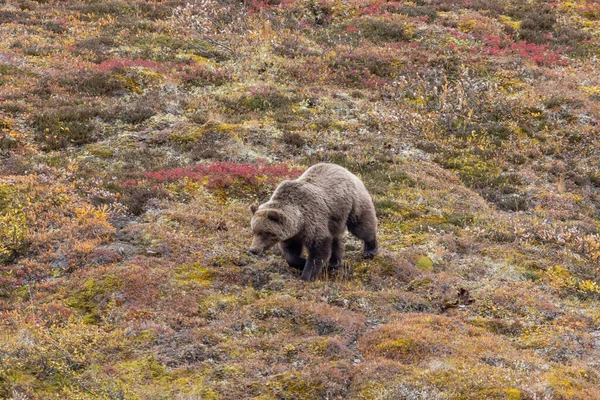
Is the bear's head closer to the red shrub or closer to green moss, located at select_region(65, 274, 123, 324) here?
green moss, located at select_region(65, 274, 123, 324)

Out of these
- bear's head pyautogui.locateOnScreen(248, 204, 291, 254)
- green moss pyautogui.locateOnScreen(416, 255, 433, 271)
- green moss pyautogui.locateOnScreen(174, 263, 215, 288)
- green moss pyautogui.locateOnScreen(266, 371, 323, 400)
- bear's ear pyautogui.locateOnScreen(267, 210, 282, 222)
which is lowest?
green moss pyautogui.locateOnScreen(416, 255, 433, 271)

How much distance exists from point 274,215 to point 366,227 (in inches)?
102

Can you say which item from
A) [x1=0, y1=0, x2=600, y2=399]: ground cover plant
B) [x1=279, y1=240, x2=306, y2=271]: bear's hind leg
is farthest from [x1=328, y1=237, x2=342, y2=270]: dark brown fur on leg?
[x1=279, y1=240, x2=306, y2=271]: bear's hind leg

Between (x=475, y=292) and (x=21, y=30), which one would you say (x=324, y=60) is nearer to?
(x=21, y=30)

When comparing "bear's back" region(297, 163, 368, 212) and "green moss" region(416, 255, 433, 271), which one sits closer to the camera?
"bear's back" region(297, 163, 368, 212)

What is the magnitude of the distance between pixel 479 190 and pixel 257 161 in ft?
22.8

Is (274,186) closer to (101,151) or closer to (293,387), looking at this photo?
(101,151)

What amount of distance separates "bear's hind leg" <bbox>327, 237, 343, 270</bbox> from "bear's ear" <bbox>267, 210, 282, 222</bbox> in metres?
1.76

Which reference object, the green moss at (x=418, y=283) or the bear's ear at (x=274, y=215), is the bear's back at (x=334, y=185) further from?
the green moss at (x=418, y=283)

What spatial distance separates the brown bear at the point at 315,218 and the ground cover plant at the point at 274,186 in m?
0.53

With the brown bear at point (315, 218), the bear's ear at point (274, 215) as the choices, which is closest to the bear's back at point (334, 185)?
the brown bear at point (315, 218)

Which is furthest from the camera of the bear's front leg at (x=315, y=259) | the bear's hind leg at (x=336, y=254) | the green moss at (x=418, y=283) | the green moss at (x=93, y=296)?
the bear's hind leg at (x=336, y=254)

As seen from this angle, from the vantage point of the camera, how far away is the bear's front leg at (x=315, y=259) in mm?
11328

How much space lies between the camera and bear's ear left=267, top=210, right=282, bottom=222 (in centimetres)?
1078
